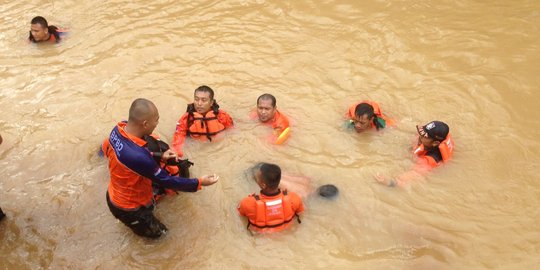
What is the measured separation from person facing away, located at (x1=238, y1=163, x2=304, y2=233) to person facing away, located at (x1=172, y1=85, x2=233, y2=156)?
1.68 m

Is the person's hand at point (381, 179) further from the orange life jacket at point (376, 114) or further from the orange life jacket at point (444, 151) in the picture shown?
the orange life jacket at point (376, 114)

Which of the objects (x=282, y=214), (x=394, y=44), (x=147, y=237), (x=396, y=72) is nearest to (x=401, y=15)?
(x=394, y=44)

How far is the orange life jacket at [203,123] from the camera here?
6227 mm

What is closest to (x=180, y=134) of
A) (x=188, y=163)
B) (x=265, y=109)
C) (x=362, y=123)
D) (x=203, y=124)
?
(x=203, y=124)

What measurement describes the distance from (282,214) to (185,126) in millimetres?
2235

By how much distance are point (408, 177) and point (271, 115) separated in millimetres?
2116

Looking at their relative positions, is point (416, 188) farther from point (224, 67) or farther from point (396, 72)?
point (224, 67)

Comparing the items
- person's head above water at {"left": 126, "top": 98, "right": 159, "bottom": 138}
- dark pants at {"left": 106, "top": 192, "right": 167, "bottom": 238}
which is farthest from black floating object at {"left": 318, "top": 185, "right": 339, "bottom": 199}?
person's head above water at {"left": 126, "top": 98, "right": 159, "bottom": 138}

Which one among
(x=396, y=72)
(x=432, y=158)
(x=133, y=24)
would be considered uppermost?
(x=133, y=24)

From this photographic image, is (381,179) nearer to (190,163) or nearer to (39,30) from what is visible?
(190,163)

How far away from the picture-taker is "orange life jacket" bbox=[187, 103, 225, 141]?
623 cm

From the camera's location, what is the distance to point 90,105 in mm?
7184

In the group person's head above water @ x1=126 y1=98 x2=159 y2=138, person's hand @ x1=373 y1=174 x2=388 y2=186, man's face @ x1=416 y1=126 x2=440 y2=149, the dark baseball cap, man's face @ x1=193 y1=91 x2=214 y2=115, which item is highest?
person's head above water @ x1=126 y1=98 x2=159 y2=138

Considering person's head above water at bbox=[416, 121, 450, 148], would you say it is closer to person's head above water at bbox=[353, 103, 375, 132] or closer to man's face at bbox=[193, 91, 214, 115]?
person's head above water at bbox=[353, 103, 375, 132]
